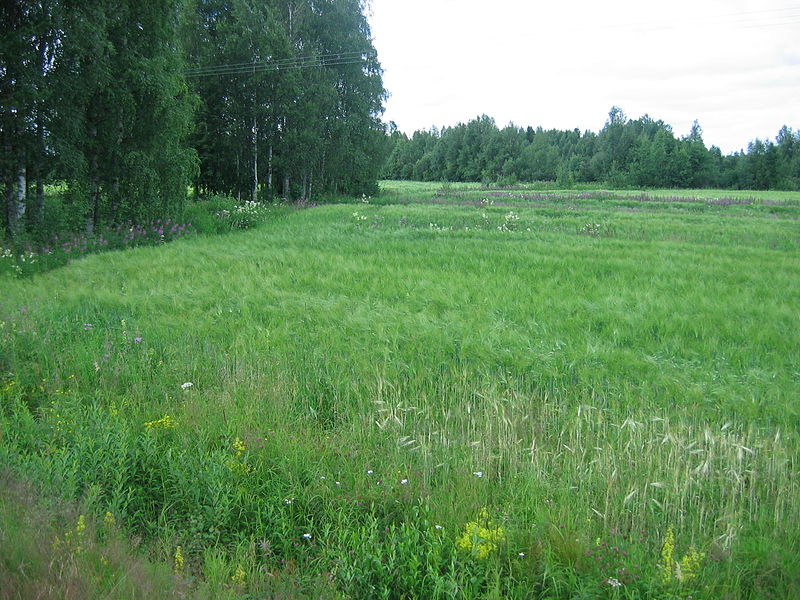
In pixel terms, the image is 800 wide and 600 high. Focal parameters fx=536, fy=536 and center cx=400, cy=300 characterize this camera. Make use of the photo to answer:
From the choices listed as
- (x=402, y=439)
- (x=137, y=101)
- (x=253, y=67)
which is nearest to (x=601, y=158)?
(x=253, y=67)

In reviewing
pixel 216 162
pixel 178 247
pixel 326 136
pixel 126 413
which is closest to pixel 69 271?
pixel 178 247

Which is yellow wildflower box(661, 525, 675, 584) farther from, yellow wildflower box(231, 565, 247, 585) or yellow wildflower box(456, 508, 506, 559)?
yellow wildflower box(231, 565, 247, 585)

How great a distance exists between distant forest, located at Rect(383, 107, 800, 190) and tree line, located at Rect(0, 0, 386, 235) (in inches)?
1327

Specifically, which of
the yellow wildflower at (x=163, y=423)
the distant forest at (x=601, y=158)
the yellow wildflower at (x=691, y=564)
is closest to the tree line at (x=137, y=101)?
the yellow wildflower at (x=163, y=423)

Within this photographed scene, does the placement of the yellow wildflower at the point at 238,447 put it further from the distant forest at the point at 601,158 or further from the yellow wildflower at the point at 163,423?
the distant forest at the point at 601,158

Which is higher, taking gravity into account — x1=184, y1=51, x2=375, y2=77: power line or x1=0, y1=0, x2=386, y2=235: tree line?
x1=184, y1=51, x2=375, y2=77: power line

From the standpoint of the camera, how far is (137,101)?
15375mm

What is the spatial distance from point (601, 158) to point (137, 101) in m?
88.9

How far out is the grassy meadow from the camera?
2885mm

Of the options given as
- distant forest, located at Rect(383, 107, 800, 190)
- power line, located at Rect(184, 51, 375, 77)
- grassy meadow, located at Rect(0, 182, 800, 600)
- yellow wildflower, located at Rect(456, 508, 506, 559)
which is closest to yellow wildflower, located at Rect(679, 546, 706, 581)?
grassy meadow, located at Rect(0, 182, 800, 600)

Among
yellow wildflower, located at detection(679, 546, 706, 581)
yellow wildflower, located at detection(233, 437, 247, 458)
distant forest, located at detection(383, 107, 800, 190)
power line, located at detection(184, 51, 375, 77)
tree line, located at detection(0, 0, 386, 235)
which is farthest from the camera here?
distant forest, located at detection(383, 107, 800, 190)

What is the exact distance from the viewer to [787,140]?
88000 millimetres

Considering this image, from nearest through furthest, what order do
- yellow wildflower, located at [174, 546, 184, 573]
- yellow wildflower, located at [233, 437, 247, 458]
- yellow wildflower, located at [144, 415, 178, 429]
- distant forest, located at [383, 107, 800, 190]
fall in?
yellow wildflower, located at [174, 546, 184, 573] → yellow wildflower, located at [233, 437, 247, 458] → yellow wildflower, located at [144, 415, 178, 429] → distant forest, located at [383, 107, 800, 190]

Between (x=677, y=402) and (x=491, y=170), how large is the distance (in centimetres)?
9960
